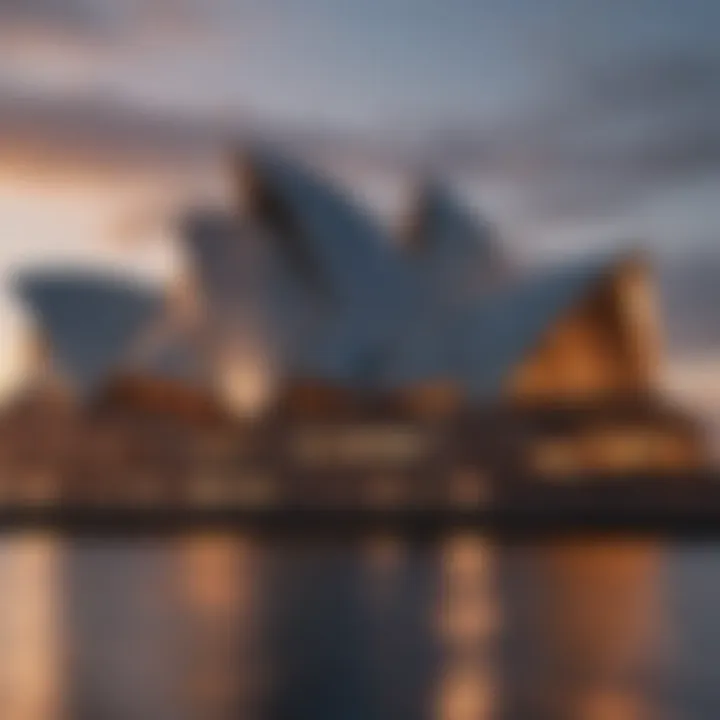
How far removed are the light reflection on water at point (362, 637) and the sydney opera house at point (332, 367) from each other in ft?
30.0

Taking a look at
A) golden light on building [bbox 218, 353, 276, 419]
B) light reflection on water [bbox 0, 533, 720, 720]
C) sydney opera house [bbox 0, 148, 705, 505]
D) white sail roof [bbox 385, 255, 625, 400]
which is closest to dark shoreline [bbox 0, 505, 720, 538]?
sydney opera house [bbox 0, 148, 705, 505]

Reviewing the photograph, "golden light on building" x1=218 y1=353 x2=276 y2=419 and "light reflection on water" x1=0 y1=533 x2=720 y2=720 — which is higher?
"golden light on building" x1=218 y1=353 x2=276 y2=419

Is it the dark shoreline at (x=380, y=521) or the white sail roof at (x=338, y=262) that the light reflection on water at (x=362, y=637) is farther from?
the white sail roof at (x=338, y=262)

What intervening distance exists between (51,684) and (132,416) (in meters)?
19.7

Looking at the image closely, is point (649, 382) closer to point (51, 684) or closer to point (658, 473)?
point (658, 473)

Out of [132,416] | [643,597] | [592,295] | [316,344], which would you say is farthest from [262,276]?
[643,597]

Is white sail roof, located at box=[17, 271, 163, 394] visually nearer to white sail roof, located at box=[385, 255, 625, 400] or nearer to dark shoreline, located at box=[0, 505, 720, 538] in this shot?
dark shoreline, located at box=[0, 505, 720, 538]

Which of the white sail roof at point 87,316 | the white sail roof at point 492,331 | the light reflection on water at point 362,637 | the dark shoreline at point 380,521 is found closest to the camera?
the light reflection on water at point 362,637

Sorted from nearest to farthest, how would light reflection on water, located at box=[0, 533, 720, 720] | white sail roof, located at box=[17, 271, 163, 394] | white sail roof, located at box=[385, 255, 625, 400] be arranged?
light reflection on water, located at box=[0, 533, 720, 720]
white sail roof, located at box=[385, 255, 625, 400]
white sail roof, located at box=[17, 271, 163, 394]

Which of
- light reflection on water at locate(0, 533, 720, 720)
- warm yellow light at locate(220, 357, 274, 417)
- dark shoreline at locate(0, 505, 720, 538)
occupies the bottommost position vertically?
light reflection on water at locate(0, 533, 720, 720)

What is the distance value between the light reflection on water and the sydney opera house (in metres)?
9.14

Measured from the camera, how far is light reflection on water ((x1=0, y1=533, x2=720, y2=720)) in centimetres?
863

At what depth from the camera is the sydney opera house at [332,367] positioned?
27.1m

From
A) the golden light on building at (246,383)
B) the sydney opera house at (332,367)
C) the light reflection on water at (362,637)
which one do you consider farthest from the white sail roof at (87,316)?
the light reflection on water at (362,637)
